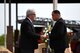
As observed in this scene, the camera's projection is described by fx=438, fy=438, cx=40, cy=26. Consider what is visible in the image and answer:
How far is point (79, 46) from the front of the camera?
35.5 feet

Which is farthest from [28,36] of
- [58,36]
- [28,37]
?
[58,36]

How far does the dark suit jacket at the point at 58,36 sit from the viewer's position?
11.2 meters

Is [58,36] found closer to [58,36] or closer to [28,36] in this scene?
[58,36]

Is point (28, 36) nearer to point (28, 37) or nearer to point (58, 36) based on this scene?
point (28, 37)

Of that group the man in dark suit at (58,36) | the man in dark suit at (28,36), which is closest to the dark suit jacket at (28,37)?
the man in dark suit at (28,36)

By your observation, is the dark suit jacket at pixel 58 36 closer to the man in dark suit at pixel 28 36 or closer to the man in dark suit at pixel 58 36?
the man in dark suit at pixel 58 36

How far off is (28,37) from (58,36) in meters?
0.93

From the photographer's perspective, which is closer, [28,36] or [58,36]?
[28,36]

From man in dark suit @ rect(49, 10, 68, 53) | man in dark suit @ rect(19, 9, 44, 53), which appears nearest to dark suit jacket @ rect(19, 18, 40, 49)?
man in dark suit @ rect(19, 9, 44, 53)

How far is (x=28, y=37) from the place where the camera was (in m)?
10.6

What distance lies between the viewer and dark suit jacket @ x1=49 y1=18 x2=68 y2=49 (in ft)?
36.6

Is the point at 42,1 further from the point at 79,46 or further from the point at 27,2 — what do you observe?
the point at 79,46

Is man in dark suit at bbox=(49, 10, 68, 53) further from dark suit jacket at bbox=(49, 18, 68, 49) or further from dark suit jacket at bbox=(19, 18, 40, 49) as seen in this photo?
dark suit jacket at bbox=(19, 18, 40, 49)

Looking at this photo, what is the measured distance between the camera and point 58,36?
11148 mm
